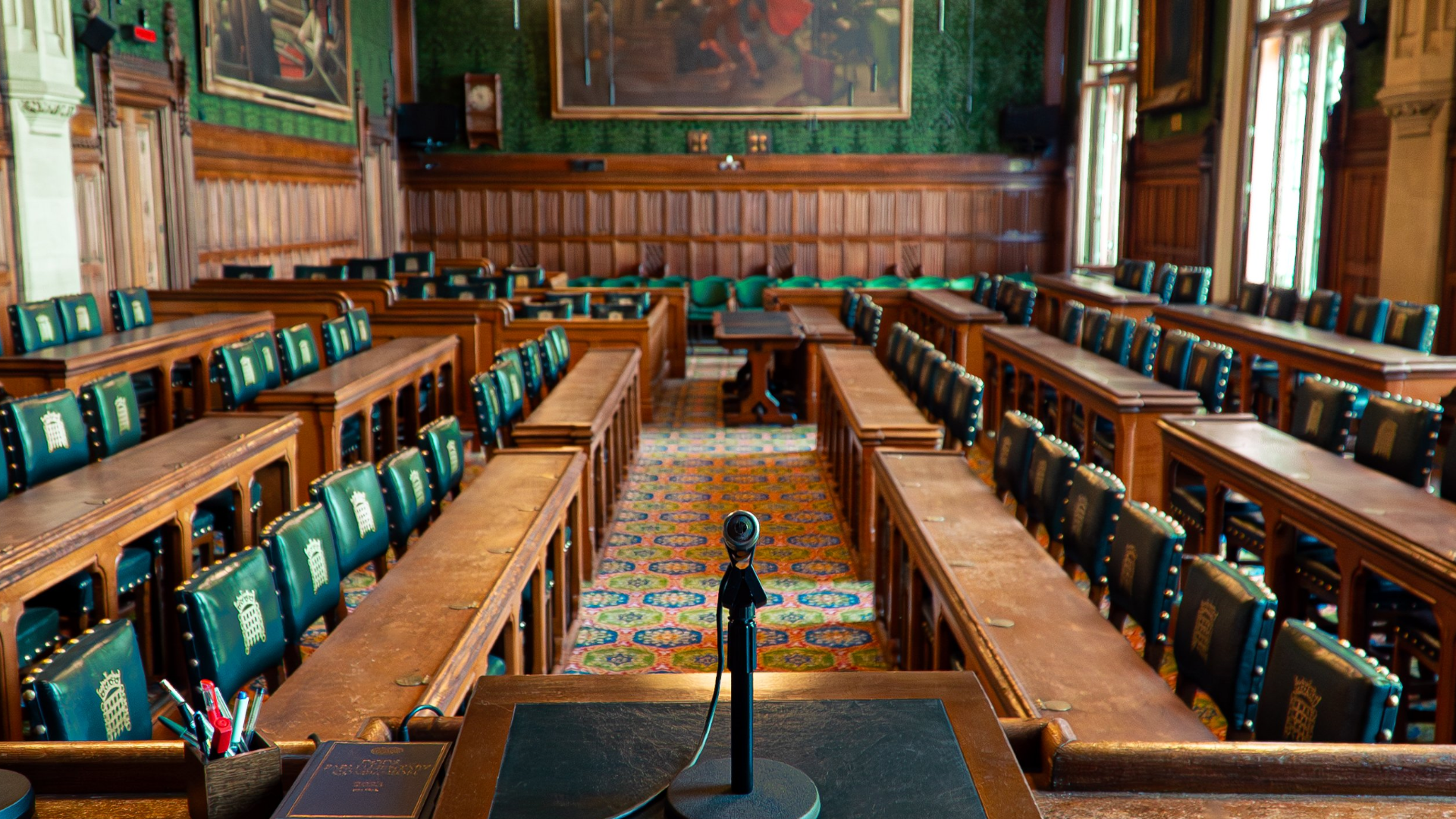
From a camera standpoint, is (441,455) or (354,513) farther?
(441,455)

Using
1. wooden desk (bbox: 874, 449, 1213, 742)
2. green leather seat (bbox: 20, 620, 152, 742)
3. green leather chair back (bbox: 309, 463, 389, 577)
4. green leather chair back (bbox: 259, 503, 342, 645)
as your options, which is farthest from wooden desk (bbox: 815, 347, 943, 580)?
green leather seat (bbox: 20, 620, 152, 742)

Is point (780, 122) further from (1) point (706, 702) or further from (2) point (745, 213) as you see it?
(1) point (706, 702)

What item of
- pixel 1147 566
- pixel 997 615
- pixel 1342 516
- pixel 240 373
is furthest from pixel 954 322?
pixel 997 615

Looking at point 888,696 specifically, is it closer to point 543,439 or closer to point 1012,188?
point 543,439

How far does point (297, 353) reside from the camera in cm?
738

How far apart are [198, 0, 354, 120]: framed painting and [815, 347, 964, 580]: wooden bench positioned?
8161 mm

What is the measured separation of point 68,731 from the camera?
2.04 m

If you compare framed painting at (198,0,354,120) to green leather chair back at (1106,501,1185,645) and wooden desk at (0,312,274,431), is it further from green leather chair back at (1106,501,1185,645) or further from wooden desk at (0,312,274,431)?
green leather chair back at (1106,501,1185,645)

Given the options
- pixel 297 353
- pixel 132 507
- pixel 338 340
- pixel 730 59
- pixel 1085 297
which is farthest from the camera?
pixel 730 59

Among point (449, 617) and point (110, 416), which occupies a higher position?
point (110, 416)

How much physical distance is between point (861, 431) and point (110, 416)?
3.41 metres

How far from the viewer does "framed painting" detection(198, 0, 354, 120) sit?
1236 centimetres

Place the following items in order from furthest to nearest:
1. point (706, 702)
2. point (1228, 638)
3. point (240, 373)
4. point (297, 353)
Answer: point (297, 353) → point (240, 373) → point (1228, 638) → point (706, 702)

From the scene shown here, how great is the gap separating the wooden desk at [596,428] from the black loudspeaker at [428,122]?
10.8 metres
